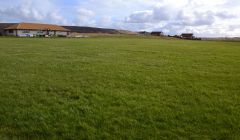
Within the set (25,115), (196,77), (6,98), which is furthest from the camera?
(196,77)

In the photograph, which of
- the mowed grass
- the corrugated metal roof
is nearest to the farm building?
the corrugated metal roof

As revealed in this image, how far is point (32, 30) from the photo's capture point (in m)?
124

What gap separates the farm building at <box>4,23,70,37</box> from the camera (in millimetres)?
119438

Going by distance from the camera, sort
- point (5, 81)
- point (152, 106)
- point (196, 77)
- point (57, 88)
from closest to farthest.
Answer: point (152, 106) → point (57, 88) → point (5, 81) → point (196, 77)

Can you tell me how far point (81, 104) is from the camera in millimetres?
8766

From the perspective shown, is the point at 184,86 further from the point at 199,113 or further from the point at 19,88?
the point at 19,88

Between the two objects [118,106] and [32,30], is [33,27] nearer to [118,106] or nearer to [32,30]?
[32,30]

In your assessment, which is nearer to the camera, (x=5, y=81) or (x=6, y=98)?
(x=6, y=98)

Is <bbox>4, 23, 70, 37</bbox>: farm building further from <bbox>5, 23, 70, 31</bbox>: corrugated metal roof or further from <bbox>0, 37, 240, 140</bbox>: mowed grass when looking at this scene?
<bbox>0, 37, 240, 140</bbox>: mowed grass

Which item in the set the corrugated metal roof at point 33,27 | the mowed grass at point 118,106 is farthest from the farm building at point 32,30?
the mowed grass at point 118,106

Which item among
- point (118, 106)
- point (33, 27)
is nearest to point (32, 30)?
point (33, 27)

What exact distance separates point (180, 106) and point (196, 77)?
4.99m

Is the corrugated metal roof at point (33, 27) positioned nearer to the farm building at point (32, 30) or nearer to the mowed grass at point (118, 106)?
the farm building at point (32, 30)

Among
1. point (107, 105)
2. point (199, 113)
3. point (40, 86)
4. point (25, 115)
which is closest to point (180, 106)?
point (199, 113)
